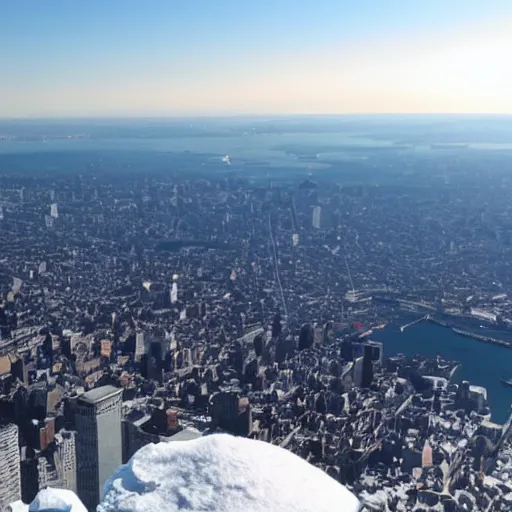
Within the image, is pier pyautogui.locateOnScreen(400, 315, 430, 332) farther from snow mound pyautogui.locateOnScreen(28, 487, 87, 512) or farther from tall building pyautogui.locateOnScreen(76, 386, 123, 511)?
snow mound pyautogui.locateOnScreen(28, 487, 87, 512)

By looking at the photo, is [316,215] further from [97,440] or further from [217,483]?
[217,483]

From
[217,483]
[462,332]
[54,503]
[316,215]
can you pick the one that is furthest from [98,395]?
[316,215]

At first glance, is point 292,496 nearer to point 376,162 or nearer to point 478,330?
point 478,330

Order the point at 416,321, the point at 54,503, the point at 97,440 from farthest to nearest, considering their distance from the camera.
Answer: the point at 416,321 < the point at 97,440 < the point at 54,503

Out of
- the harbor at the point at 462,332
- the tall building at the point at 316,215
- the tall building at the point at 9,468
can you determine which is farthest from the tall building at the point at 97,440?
the tall building at the point at 316,215

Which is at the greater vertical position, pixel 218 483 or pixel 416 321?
pixel 218 483

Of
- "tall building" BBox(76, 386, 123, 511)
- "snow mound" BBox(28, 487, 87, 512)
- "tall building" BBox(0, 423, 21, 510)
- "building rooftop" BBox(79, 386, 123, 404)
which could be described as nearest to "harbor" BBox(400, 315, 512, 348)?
"building rooftop" BBox(79, 386, 123, 404)
